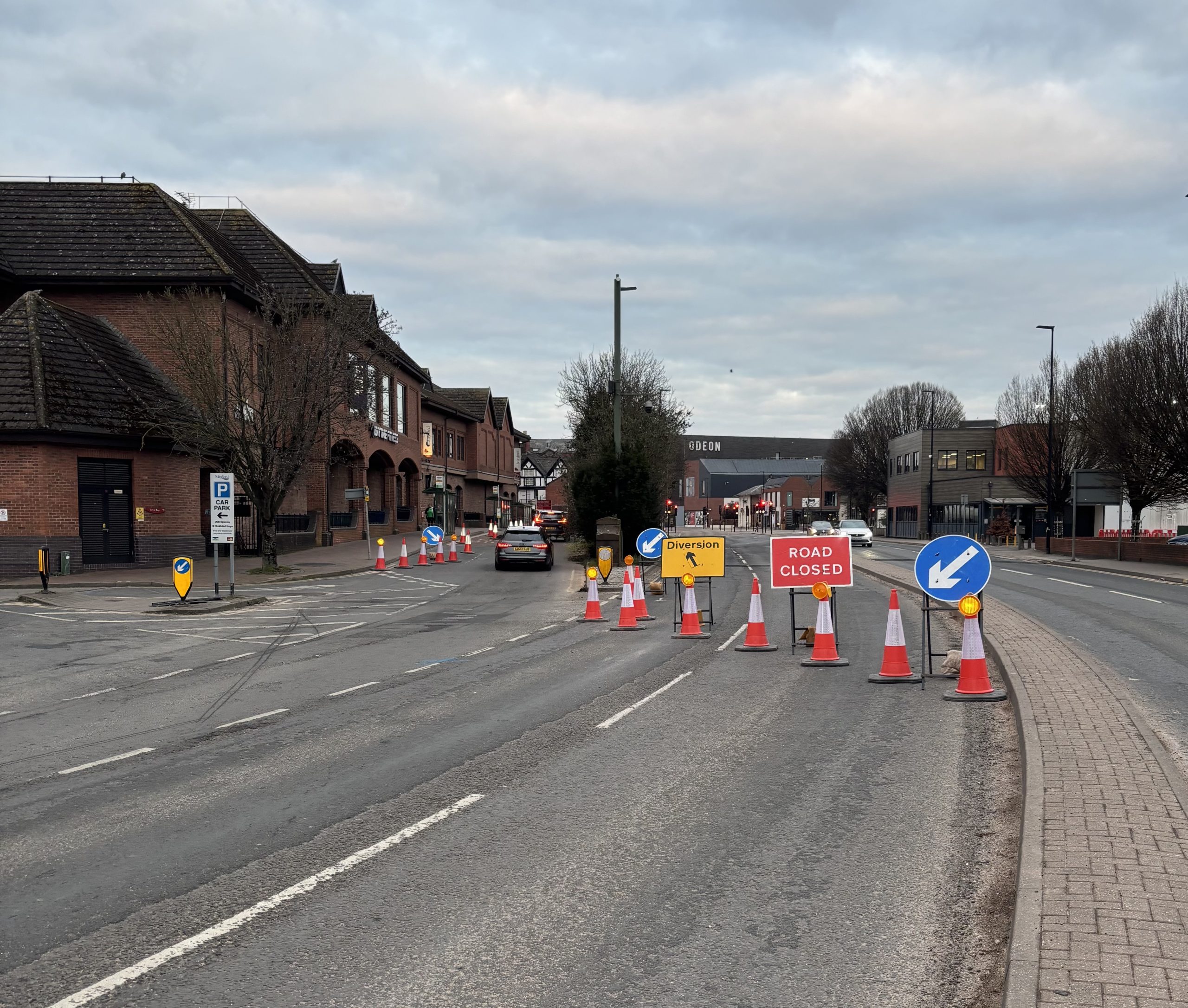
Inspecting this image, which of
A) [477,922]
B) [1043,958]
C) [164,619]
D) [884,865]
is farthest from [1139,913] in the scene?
[164,619]

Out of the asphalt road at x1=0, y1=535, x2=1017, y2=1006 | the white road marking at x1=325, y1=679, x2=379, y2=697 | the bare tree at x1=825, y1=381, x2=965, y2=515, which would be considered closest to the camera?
the asphalt road at x1=0, y1=535, x2=1017, y2=1006

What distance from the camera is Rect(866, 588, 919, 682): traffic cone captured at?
36.3 ft

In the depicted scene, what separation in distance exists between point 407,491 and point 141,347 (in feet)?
81.5

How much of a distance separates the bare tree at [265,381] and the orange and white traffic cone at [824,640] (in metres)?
20.9

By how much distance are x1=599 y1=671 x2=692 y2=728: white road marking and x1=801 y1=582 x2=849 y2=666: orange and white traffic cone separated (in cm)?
160

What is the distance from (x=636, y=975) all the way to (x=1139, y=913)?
210 cm

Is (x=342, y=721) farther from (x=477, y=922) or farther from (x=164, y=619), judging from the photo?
(x=164, y=619)

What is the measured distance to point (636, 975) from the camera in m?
4.11

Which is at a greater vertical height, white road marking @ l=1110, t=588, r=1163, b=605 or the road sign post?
the road sign post

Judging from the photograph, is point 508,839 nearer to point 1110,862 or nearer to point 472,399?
point 1110,862

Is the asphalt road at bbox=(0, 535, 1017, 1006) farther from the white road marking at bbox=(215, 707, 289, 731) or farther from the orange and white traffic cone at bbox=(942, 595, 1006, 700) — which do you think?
the orange and white traffic cone at bbox=(942, 595, 1006, 700)

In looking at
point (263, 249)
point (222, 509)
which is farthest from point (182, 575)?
point (263, 249)

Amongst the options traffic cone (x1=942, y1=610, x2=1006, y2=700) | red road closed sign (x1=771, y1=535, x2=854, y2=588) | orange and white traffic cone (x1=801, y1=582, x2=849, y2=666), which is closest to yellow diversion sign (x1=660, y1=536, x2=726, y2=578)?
red road closed sign (x1=771, y1=535, x2=854, y2=588)

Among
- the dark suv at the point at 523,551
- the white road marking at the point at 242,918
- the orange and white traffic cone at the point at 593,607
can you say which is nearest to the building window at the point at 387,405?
the dark suv at the point at 523,551
